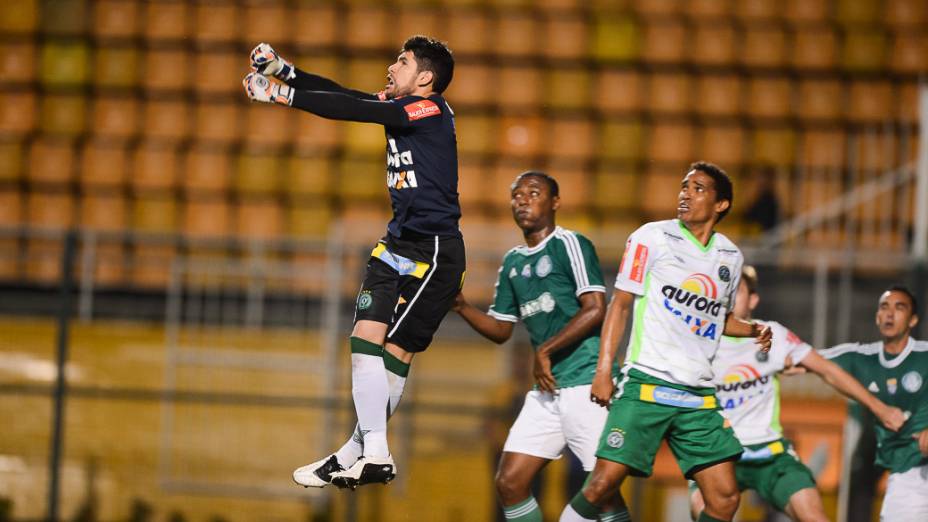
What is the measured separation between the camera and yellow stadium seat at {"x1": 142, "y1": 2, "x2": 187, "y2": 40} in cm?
1320

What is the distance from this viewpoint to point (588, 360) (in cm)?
569

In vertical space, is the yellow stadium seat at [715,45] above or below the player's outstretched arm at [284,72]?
above

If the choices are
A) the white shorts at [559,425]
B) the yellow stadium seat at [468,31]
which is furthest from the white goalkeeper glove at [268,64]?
the yellow stadium seat at [468,31]

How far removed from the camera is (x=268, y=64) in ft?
14.6

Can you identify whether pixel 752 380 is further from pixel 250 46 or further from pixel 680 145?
pixel 250 46

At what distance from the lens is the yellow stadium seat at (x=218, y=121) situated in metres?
13.1

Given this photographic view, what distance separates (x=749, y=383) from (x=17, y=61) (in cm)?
996

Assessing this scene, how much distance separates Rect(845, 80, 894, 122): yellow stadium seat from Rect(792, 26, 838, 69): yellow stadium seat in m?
0.39

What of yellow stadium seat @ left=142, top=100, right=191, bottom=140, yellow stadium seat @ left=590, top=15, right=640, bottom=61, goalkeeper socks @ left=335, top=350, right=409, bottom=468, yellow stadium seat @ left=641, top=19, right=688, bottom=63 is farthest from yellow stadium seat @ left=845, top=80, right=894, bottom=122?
goalkeeper socks @ left=335, top=350, right=409, bottom=468

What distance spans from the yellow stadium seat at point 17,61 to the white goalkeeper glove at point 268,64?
31.6ft

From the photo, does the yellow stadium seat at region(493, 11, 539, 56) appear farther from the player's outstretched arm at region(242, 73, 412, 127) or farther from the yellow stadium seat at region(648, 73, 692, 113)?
the player's outstretched arm at region(242, 73, 412, 127)

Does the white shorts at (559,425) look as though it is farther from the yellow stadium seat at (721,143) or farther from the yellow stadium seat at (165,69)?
the yellow stadium seat at (165,69)

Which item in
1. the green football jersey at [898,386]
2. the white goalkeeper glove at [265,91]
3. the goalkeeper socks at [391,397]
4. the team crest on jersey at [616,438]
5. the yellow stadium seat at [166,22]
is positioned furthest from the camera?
the yellow stadium seat at [166,22]

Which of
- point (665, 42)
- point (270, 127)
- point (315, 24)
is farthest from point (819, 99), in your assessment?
point (270, 127)
